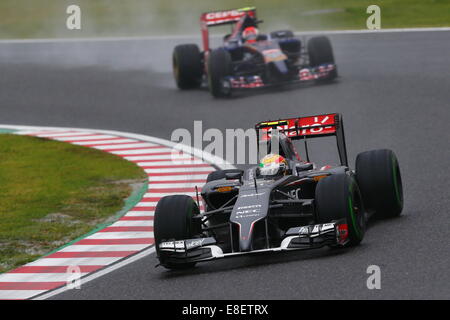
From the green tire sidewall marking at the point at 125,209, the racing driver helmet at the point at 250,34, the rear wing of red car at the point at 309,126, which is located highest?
the racing driver helmet at the point at 250,34

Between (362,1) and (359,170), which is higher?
(362,1)

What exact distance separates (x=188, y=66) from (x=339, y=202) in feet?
47.1

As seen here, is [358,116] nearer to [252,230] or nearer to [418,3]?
[252,230]

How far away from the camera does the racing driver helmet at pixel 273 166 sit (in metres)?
11.4

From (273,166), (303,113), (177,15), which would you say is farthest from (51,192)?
(177,15)

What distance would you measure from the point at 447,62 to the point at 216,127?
713 cm

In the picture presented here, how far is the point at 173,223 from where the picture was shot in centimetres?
1079

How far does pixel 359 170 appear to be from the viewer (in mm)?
11703

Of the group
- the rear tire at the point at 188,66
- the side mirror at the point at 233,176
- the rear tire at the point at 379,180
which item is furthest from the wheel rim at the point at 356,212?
the rear tire at the point at 188,66

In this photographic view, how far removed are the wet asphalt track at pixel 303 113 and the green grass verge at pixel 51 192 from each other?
1.83 metres

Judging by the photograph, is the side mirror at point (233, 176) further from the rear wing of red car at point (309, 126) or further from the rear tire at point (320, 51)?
the rear tire at point (320, 51)

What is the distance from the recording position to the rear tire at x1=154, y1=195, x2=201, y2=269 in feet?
35.3

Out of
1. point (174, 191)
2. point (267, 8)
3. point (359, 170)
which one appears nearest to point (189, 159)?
point (174, 191)
